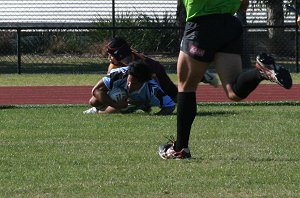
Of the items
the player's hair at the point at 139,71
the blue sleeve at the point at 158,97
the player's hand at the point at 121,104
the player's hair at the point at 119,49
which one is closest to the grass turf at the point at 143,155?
the player's hand at the point at 121,104

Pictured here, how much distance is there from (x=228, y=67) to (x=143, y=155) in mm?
1256

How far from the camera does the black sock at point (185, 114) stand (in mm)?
9336

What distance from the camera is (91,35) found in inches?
1143

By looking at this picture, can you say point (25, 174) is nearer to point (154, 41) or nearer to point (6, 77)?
point (6, 77)

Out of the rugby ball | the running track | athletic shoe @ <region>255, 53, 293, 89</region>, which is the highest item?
athletic shoe @ <region>255, 53, 293, 89</region>

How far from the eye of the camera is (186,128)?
30.8ft

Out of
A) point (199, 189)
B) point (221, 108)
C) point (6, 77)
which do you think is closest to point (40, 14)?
point (6, 77)

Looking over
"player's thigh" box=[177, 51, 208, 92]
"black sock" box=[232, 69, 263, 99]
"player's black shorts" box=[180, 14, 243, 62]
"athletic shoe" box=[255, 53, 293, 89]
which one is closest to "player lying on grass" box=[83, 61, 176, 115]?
"player's thigh" box=[177, 51, 208, 92]

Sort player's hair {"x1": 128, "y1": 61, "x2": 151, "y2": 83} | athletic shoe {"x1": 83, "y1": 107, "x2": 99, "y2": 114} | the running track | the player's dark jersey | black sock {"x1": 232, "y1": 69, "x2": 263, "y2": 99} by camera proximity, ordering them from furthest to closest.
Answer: the running track, athletic shoe {"x1": 83, "y1": 107, "x2": 99, "y2": 114}, the player's dark jersey, player's hair {"x1": 128, "y1": 61, "x2": 151, "y2": 83}, black sock {"x1": 232, "y1": 69, "x2": 263, "y2": 99}

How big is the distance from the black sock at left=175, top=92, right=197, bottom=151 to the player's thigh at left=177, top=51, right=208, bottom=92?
100mm

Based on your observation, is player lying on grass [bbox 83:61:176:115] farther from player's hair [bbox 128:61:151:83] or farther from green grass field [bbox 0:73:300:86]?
green grass field [bbox 0:73:300:86]

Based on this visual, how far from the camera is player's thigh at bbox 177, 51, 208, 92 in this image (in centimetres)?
914

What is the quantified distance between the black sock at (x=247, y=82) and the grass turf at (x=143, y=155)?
0.64m

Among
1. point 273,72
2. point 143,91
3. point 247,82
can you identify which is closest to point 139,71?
point 143,91
